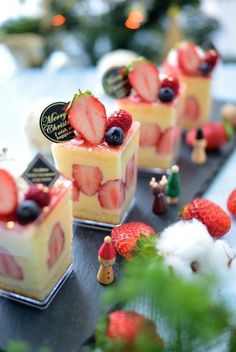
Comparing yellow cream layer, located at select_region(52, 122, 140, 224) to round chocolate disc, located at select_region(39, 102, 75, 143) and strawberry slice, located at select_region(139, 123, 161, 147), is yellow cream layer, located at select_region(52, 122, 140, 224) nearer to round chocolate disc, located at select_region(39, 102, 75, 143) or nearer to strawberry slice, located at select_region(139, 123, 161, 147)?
round chocolate disc, located at select_region(39, 102, 75, 143)

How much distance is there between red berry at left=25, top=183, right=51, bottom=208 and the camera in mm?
1533

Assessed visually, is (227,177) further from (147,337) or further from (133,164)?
(147,337)

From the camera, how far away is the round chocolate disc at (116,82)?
90.2 inches

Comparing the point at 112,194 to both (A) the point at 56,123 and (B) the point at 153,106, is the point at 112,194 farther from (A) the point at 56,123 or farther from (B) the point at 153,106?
(B) the point at 153,106

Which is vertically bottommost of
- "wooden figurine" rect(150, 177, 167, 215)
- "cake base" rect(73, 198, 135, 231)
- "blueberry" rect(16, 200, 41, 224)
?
"cake base" rect(73, 198, 135, 231)

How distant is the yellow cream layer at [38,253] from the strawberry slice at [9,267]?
0.01 m

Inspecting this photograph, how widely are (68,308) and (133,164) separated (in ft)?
2.38

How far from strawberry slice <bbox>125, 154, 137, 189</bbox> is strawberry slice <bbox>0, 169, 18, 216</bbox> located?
2.12ft

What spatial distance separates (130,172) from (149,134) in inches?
14.1

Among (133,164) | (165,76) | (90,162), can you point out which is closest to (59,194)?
(90,162)

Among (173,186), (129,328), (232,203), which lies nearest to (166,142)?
(173,186)

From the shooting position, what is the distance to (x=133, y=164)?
84.7 inches

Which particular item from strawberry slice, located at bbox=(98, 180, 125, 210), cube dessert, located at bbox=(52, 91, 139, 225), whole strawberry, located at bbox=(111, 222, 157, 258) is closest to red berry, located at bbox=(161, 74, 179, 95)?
cube dessert, located at bbox=(52, 91, 139, 225)

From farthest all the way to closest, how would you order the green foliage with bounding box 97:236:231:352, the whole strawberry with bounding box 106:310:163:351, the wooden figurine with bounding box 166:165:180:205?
the wooden figurine with bounding box 166:165:180:205, the whole strawberry with bounding box 106:310:163:351, the green foliage with bounding box 97:236:231:352
